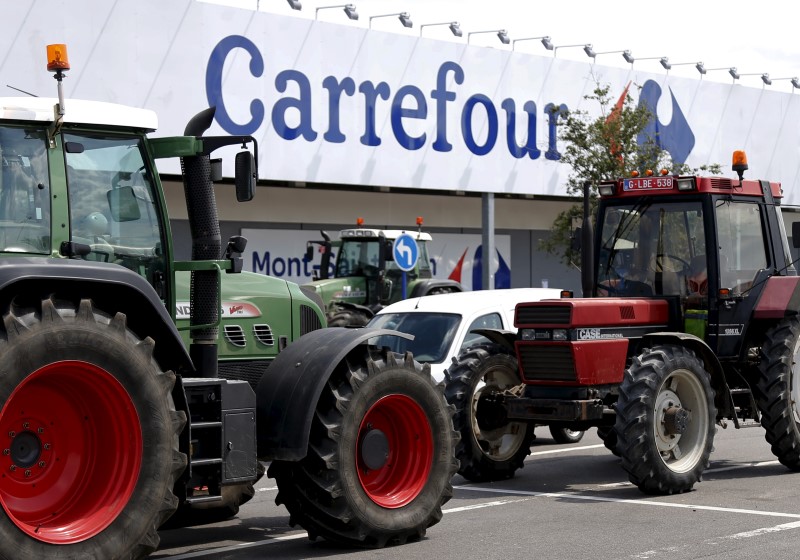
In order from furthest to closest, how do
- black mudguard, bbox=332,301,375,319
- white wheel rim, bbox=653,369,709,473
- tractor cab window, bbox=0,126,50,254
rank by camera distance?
black mudguard, bbox=332,301,375,319
white wheel rim, bbox=653,369,709,473
tractor cab window, bbox=0,126,50,254

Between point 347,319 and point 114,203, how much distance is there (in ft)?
43.5

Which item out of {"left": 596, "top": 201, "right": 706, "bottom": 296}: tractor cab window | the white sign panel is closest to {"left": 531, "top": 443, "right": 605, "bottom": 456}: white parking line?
{"left": 596, "top": 201, "right": 706, "bottom": 296}: tractor cab window

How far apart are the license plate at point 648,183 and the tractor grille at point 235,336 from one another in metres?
4.79

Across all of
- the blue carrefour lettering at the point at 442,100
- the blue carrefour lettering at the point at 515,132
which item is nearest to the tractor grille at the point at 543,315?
the blue carrefour lettering at the point at 442,100

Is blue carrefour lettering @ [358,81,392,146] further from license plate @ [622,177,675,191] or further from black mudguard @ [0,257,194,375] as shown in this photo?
black mudguard @ [0,257,194,375]

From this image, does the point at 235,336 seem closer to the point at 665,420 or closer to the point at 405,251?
the point at 665,420

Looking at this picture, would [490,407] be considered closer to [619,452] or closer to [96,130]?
[619,452]

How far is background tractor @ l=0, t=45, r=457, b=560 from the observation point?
6324 millimetres

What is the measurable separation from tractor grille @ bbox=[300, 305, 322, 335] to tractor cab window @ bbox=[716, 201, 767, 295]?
4183mm

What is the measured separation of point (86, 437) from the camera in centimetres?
661

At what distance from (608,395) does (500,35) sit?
20269 mm

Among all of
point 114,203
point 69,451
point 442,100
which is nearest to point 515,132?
point 442,100

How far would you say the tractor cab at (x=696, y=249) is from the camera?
440 inches

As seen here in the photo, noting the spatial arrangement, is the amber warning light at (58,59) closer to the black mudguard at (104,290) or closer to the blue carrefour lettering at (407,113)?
the black mudguard at (104,290)
